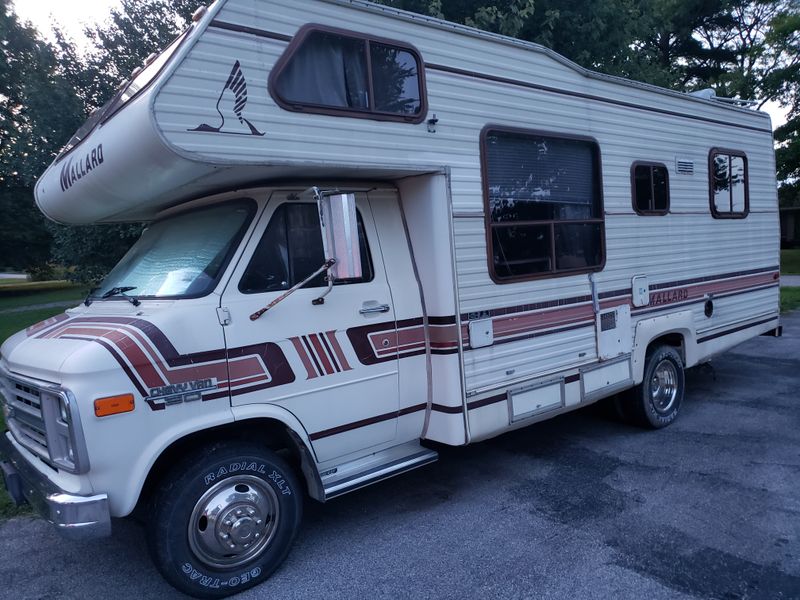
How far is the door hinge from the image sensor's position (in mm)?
3297

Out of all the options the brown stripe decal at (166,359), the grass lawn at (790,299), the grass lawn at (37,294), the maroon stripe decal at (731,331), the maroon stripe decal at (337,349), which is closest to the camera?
the brown stripe decal at (166,359)

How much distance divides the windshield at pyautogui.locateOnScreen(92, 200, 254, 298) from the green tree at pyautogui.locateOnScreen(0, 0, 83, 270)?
22.5 ft

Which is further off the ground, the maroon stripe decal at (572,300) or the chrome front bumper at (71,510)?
the maroon stripe decal at (572,300)

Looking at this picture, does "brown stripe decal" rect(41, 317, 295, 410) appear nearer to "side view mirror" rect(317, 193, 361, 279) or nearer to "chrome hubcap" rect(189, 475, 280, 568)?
"chrome hubcap" rect(189, 475, 280, 568)

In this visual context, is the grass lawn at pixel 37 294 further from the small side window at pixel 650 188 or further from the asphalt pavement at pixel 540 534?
the small side window at pixel 650 188

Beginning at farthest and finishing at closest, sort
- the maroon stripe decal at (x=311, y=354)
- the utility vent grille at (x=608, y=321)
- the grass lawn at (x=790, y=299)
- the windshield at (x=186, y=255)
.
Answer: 1. the grass lawn at (x=790, y=299)
2. the utility vent grille at (x=608, y=321)
3. the maroon stripe decal at (x=311, y=354)
4. the windshield at (x=186, y=255)

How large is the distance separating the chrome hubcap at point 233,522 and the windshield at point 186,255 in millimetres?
1126

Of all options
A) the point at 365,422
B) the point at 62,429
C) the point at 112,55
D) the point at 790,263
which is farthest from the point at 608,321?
the point at 790,263

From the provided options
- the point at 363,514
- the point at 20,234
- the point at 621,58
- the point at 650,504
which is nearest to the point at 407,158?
the point at 363,514

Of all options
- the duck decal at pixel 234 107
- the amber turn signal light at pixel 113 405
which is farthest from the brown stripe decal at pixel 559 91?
the amber turn signal light at pixel 113 405

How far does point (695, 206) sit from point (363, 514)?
4.56m

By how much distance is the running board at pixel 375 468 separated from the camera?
373 centimetres

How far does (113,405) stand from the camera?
115 inches

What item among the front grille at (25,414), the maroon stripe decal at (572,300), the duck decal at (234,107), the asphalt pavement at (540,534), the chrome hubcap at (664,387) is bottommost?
the asphalt pavement at (540,534)
